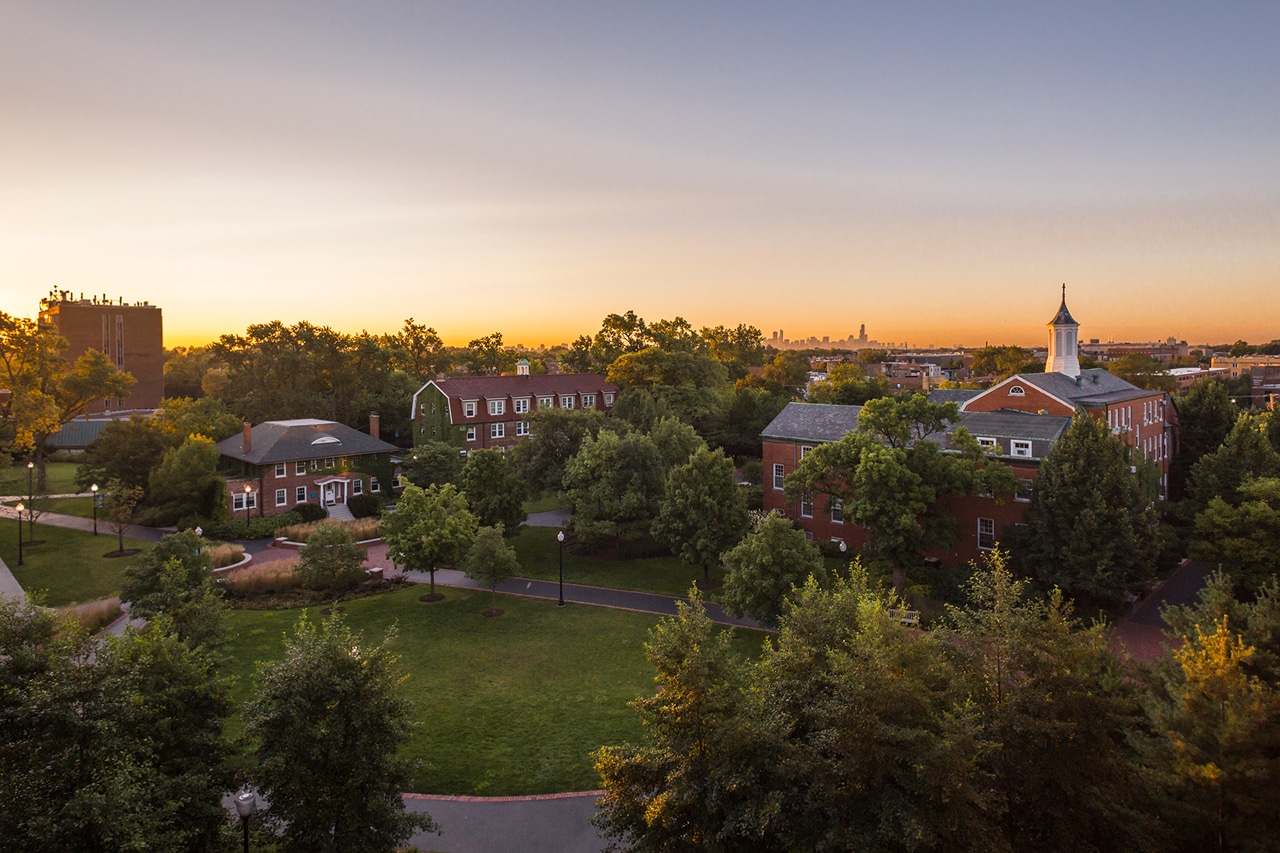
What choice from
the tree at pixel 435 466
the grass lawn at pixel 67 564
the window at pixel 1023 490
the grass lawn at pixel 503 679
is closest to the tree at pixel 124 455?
the grass lawn at pixel 67 564

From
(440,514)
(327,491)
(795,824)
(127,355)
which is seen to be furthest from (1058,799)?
(127,355)

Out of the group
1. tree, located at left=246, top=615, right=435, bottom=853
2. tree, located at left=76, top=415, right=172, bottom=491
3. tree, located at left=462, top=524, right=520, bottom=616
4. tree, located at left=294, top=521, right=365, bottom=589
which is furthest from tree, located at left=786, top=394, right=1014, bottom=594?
tree, located at left=76, top=415, right=172, bottom=491

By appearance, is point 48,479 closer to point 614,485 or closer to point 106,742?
point 614,485

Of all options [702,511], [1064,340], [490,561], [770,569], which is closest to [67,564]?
[490,561]

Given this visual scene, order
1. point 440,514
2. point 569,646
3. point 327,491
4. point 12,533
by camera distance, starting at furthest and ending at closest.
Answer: point 327,491 → point 12,533 → point 440,514 → point 569,646

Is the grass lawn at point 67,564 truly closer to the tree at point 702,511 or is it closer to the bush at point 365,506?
the bush at point 365,506

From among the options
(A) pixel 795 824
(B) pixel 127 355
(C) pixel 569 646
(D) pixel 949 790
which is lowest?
(C) pixel 569 646

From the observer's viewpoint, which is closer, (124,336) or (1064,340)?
(1064,340)

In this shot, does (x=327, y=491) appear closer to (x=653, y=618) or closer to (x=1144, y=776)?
(x=653, y=618)
